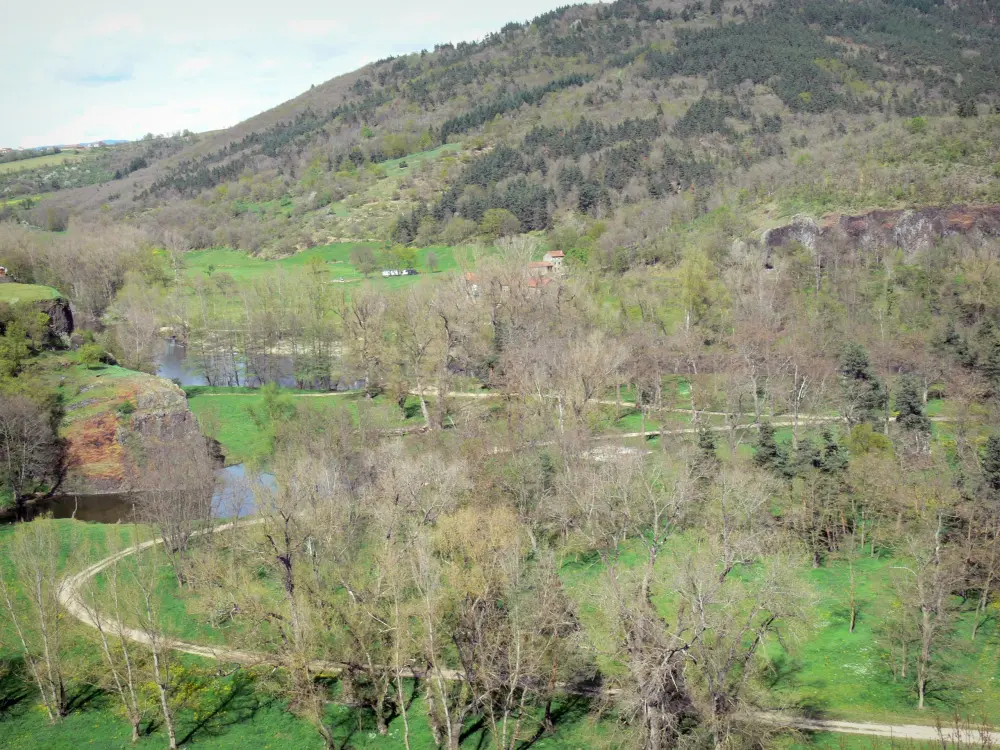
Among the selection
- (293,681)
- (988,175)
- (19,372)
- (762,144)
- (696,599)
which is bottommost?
(293,681)

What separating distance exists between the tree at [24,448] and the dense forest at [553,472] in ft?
0.75

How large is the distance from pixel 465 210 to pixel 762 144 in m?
51.8

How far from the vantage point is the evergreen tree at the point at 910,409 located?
43594 mm

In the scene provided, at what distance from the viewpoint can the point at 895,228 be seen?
7400 cm

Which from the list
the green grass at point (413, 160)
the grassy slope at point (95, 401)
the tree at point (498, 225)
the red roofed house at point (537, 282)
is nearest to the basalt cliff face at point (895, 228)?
the red roofed house at point (537, 282)

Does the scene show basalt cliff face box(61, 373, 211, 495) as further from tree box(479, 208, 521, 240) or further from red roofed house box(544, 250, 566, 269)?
tree box(479, 208, 521, 240)

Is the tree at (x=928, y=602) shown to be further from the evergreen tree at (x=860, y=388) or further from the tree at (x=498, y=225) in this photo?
the tree at (x=498, y=225)

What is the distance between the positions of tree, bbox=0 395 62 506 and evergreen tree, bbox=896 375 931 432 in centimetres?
5601

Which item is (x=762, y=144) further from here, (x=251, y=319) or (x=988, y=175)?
(x=251, y=319)

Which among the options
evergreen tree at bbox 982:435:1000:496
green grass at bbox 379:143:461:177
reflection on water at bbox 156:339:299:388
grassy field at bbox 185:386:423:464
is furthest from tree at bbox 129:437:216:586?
green grass at bbox 379:143:461:177

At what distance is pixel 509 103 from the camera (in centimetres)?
18300

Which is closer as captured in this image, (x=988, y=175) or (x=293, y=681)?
(x=293, y=681)

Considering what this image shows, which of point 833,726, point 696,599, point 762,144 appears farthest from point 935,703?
point 762,144

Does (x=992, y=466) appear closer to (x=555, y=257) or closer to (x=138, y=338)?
(x=138, y=338)
